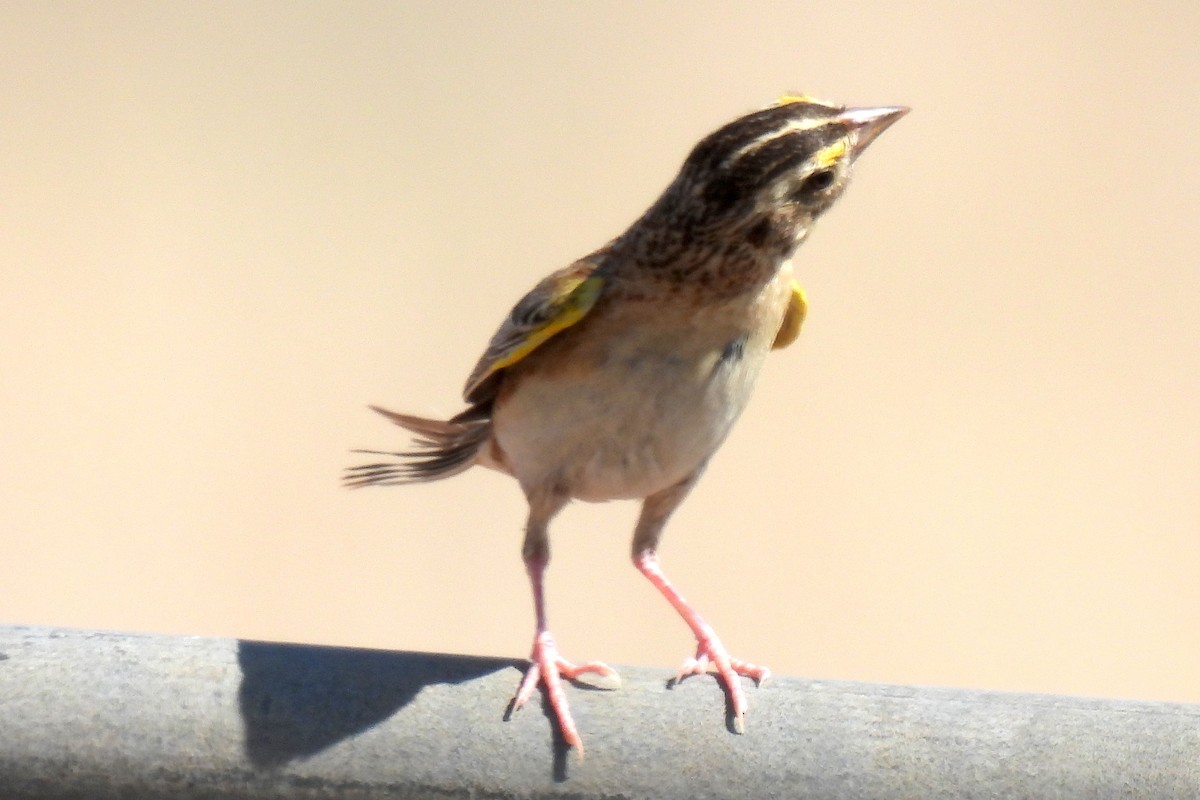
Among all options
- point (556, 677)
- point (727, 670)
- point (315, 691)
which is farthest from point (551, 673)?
point (315, 691)

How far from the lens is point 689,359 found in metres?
4.14

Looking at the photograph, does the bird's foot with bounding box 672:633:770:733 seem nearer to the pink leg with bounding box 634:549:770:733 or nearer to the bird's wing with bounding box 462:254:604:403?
the pink leg with bounding box 634:549:770:733

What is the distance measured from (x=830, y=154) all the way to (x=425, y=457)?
200 cm

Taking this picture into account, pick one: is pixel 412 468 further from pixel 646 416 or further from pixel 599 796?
pixel 599 796

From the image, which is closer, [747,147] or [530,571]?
[747,147]

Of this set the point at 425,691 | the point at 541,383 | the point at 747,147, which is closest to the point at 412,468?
the point at 541,383

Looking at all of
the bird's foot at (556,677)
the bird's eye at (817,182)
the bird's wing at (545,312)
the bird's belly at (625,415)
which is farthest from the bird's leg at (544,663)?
the bird's eye at (817,182)

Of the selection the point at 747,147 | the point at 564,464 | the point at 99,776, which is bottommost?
the point at 99,776

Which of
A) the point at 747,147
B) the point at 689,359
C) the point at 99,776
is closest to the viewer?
the point at 99,776

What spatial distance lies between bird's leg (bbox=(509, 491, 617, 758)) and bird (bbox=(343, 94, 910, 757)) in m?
0.01

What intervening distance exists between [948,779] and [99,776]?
1586mm

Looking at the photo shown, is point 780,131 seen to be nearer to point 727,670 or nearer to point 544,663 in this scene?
point 727,670

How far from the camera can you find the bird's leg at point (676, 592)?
12.6 ft

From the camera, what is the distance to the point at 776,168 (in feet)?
12.6
